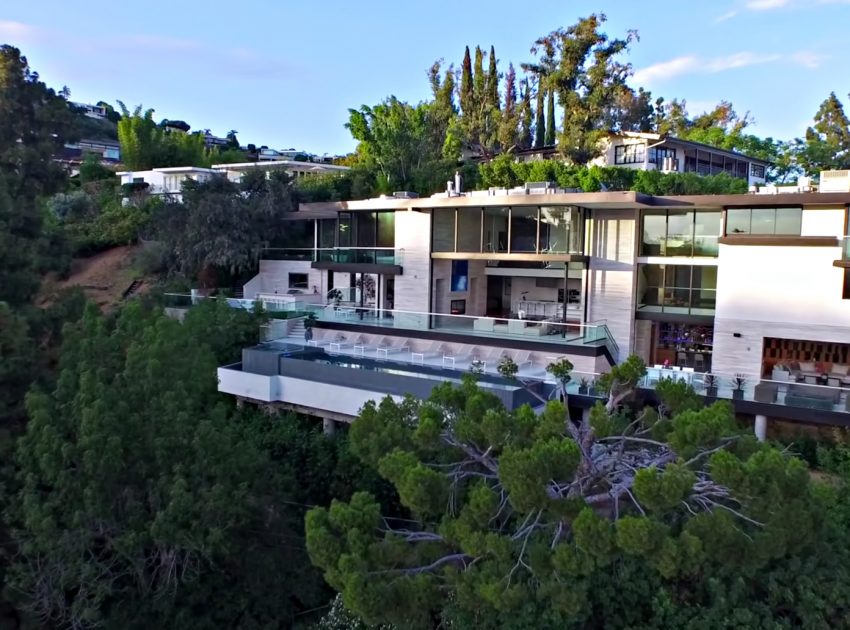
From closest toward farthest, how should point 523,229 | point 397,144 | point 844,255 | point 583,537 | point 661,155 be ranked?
point 583,537 → point 844,255 → point 523,229 → point 397,144 → point 661,155

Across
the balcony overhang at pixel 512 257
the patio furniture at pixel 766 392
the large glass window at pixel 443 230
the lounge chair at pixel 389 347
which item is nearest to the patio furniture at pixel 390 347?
the lounge chair at pixel 389 347

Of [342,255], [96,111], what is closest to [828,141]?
[342,255]

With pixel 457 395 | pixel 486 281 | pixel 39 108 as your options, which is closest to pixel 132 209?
pixel 39 108

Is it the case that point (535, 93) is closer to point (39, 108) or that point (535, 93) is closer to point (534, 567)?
point (39, 108)

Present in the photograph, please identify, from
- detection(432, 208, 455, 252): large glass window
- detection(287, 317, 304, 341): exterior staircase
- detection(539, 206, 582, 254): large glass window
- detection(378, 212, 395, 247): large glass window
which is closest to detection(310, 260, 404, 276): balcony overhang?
Result: detection(378, 212, 395, 247): large glass window

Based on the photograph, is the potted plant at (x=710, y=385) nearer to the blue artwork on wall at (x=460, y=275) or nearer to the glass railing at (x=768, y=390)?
the glass railing at (x=768, y=390)

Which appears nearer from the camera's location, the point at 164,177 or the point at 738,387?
the point at 738,387

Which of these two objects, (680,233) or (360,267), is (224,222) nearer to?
(360,267)
